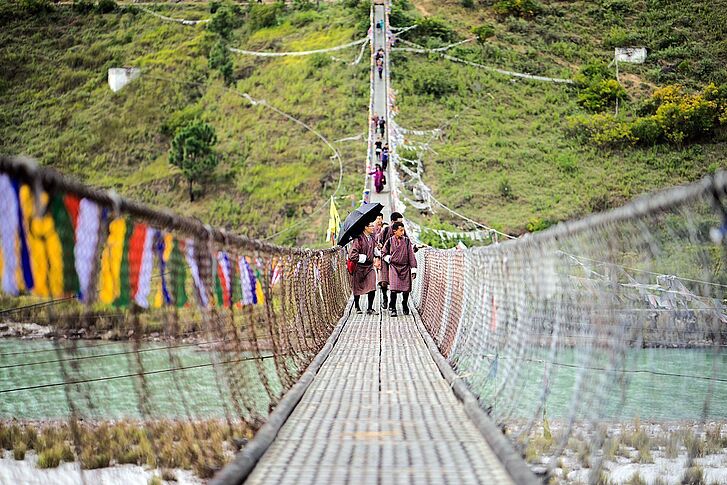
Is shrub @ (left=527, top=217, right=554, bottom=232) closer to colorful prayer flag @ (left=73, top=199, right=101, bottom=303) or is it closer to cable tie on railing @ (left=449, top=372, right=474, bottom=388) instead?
cable tie on railing @ (left=449, top=372, right=474, bottom=388)

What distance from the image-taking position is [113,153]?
60312mm

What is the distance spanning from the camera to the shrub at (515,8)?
76750 mm

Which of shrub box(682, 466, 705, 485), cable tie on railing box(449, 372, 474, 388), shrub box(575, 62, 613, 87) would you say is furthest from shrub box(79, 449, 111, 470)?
shrub box(575, 62, 613, 87)

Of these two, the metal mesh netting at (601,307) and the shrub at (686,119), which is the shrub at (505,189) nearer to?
the shrub at (686,119)

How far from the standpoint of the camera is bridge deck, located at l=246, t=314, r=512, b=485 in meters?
4.95

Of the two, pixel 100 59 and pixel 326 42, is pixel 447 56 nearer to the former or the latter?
pixel 326 42

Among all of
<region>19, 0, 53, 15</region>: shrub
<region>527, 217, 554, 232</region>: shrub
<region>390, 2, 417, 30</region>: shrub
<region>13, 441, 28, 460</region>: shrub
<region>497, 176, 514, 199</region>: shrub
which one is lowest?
<region>13, 441, 28, 460</region>: shrub

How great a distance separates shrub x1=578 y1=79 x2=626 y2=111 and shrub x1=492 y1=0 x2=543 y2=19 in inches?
712

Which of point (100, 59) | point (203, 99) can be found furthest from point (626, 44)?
point (100, 59)

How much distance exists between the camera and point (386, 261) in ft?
45.1

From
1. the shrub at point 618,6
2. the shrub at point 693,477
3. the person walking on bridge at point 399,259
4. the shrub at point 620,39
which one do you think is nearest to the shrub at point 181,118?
the shrub at point 620,39

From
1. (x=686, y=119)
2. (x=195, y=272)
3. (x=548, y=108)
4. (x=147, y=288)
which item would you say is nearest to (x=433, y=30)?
(x=548, y=108)

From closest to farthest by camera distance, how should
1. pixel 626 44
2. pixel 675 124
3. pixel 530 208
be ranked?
pixel 530 208, pixel 675 124, pixel 626 44

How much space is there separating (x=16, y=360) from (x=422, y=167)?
27.3 metres
